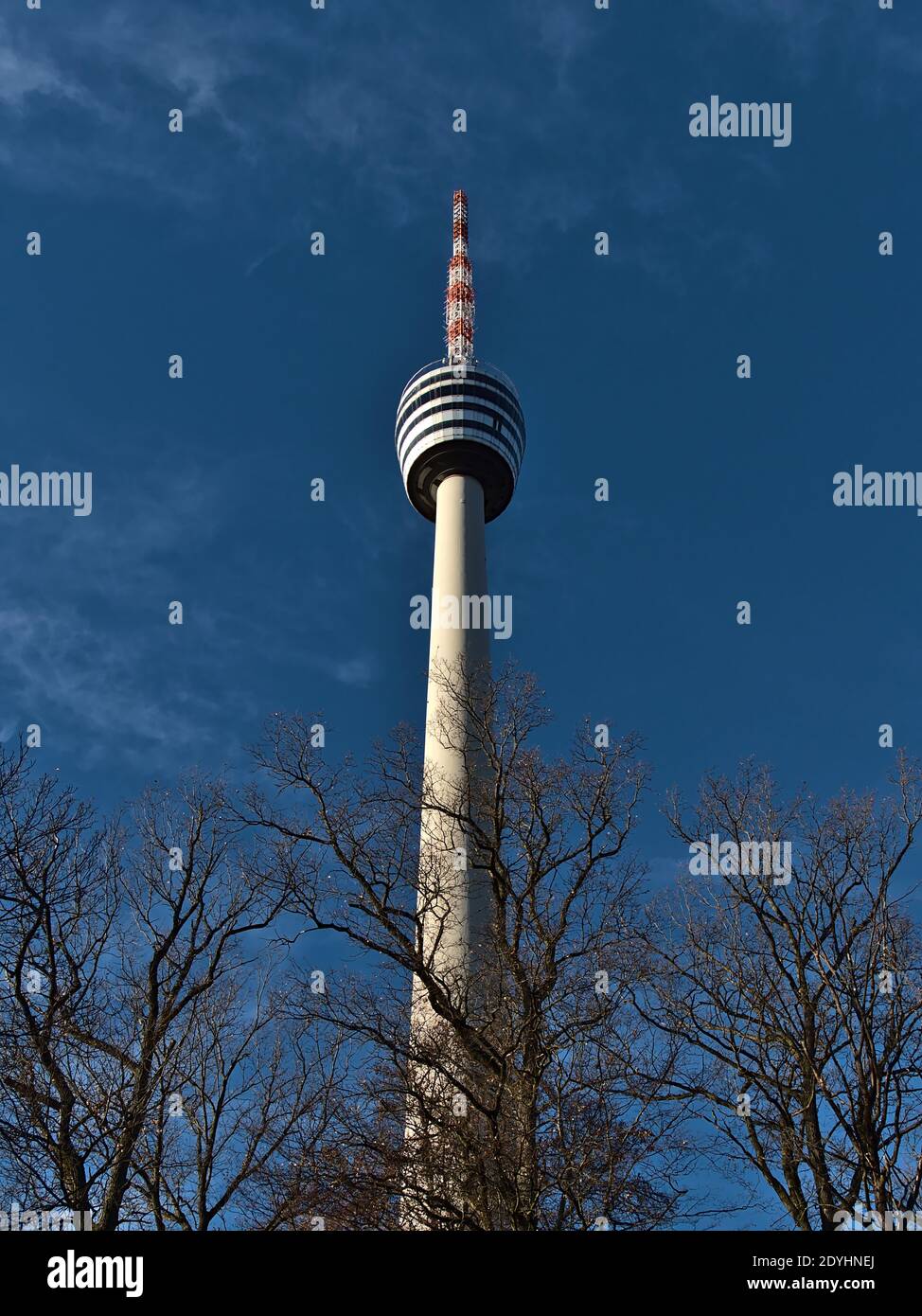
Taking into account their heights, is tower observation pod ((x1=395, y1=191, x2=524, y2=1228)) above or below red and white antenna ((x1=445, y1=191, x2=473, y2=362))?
below

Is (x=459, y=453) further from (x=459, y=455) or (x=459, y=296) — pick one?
(x=459, y=296)

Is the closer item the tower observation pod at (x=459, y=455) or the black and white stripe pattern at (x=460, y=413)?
the tower observation pod at (x=459, y=455)

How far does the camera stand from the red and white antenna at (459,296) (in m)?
75.4

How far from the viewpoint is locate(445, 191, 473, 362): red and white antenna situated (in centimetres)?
7538

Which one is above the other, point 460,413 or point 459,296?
point 459,296

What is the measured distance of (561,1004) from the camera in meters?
21.0

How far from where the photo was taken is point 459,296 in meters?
76.6

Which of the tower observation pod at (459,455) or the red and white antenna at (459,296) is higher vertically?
the red and white antenna at (459,296)

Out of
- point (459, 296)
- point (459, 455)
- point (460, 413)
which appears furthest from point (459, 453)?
point (459, 296)

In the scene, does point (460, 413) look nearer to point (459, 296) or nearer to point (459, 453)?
point (459, 453)

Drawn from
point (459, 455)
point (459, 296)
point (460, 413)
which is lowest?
point (459, 455)

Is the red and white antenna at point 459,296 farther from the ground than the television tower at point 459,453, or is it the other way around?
the red and white antenna at point 459,296
